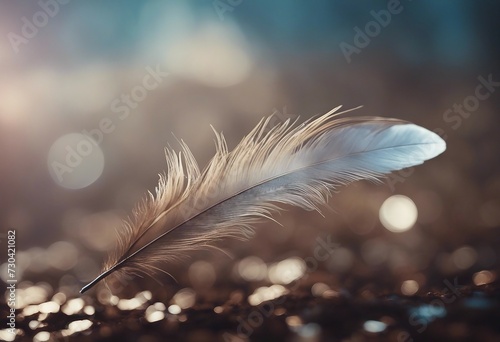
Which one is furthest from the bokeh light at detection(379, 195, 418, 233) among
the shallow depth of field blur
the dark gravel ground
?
the dark gravel ground

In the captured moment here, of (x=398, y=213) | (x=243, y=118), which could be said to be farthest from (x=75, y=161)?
(x=398, y=213)

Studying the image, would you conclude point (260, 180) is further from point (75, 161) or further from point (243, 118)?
point (75, 161)

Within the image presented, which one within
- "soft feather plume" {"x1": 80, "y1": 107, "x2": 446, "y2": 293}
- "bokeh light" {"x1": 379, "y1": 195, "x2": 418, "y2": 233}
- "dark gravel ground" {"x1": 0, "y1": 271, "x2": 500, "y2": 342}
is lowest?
"dark gravel ground" {"x1": 0, "y1": 271, "x2": 500, "y2": 342}

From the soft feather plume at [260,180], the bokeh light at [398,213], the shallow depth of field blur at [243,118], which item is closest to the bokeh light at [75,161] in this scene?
the shallow depth of field blur at [243,118]

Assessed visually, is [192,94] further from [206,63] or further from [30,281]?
[30,281]

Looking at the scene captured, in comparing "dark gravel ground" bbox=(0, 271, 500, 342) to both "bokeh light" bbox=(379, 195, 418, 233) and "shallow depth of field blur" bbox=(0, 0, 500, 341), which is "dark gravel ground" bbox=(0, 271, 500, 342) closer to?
"shallow depth of field blur" bbox=(0, 0, 500, 341)

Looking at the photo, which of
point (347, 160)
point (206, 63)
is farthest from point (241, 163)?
point (206, 63)
